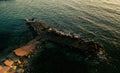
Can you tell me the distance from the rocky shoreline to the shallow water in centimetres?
224

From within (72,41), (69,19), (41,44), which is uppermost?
(69,19)

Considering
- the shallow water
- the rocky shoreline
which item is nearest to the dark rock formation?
the rocky shoreline

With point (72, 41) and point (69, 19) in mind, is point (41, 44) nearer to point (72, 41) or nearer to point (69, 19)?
point (72, 41)

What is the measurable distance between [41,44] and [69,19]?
52.9ft

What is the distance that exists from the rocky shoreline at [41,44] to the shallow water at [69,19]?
224 cm

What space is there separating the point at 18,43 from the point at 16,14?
60.0 feet

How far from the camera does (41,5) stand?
60.6 metres

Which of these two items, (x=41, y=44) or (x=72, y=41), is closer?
(x=72, y=41)

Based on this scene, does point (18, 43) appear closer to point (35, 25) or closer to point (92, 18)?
point (35, 25)

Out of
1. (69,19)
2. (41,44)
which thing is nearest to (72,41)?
(41,44)

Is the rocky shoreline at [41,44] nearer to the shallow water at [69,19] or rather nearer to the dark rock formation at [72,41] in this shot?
the dark rock formation at [72,41]

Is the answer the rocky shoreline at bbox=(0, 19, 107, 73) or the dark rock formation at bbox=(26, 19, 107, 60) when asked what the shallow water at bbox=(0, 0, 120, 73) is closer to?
the dark rock formation at bbox=(26, 19, 107, 60)

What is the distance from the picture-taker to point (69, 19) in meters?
48.8

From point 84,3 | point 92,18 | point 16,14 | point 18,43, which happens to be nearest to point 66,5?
point 84,3
